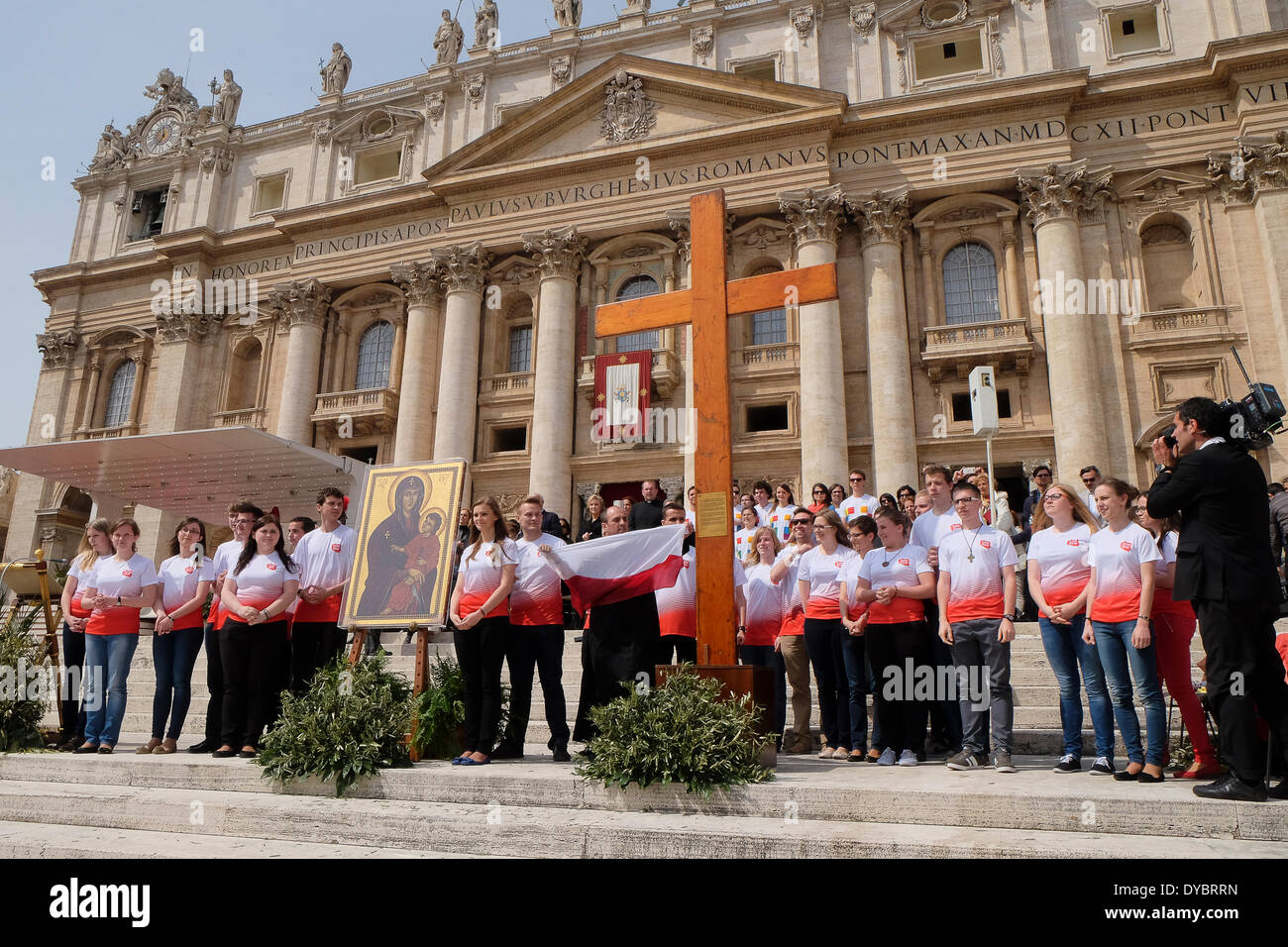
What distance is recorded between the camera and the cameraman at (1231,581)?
5129mm

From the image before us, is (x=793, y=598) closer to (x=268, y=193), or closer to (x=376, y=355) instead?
(x=376, y=355)

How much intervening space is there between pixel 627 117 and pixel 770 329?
792cm

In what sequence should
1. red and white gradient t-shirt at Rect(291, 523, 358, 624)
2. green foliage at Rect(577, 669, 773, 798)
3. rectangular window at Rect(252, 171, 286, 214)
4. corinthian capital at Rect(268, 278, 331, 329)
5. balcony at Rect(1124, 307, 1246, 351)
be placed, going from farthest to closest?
rectangular window at Rect(252, 171, 286, 214) → corinthian capital at Rect(268, 278, 331, 329) → balcony at Rect(1124, 307, 1246, 351) → red and white gradient t-shirt at Rect(291, 523, 358, 624) → green foliage at Rect(577, 669, 773, 798)

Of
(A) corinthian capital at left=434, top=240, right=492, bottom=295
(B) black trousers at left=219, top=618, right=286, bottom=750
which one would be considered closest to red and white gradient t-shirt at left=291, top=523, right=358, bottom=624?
(B) black trousers at left=219, top=618, right=286, bottom=750

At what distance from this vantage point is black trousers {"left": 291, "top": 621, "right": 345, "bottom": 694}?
7.94 meters

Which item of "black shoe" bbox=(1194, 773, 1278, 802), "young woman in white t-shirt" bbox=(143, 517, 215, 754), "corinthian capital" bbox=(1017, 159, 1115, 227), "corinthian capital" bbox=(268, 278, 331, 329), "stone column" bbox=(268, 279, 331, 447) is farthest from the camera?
"corinthian capital" bbox=(268, 278, 331, 329)

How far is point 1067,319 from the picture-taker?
2195cm

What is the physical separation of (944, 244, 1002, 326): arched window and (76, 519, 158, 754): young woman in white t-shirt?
21.0m

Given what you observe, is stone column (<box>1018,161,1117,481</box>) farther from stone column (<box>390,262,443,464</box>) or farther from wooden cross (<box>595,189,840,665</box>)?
stone column (<box>390,262,443,464</box>)

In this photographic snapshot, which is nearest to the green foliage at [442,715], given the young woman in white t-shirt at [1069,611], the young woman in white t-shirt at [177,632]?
the young woman in white t-shirt at [177,632]

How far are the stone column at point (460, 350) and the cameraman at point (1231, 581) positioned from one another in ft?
73.6
